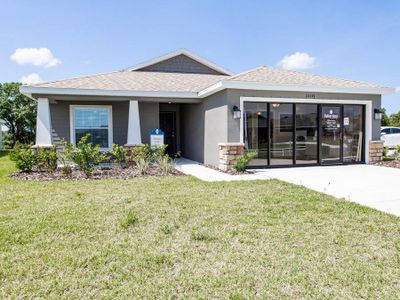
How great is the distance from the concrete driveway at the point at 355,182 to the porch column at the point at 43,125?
773 centimetres

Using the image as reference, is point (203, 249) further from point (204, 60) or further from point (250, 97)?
point (204, 60)

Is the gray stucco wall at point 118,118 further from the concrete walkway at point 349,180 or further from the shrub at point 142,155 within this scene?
the concrete walkway at point 349,180

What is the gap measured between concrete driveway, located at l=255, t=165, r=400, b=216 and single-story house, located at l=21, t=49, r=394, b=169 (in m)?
1.08

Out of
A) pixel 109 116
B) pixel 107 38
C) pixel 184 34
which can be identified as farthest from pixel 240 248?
pixel 184 34

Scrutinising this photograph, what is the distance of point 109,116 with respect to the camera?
1233 centimetres

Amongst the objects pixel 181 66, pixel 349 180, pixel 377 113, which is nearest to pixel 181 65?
pixel 181 66

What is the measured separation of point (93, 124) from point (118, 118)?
1088 mm

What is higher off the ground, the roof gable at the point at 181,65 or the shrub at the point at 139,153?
the roof gable at the point at 181,65

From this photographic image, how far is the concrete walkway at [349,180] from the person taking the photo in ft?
18.5

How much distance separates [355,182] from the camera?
24.2ft

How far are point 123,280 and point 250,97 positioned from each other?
26.3 ft

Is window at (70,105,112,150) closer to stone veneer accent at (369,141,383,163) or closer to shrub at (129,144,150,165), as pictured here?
shrub at (129,144,150,165)

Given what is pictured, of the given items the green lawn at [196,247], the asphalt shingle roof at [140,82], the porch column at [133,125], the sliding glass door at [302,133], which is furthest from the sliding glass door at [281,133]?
the porch column at [133,125]

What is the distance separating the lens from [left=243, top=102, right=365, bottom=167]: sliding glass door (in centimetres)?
998
